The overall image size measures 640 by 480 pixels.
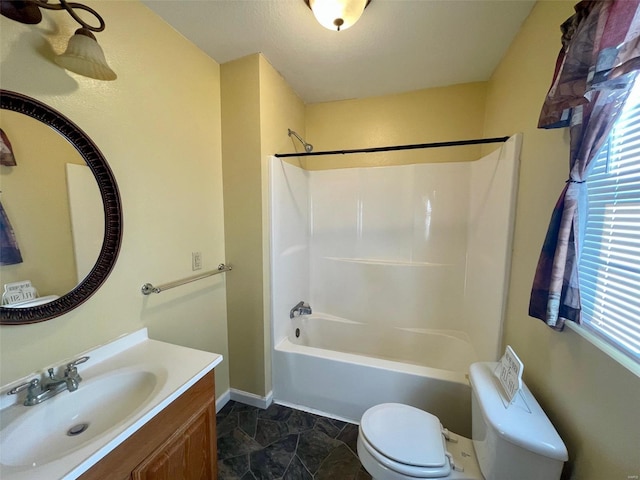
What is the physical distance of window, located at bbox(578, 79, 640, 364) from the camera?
697 millimetres

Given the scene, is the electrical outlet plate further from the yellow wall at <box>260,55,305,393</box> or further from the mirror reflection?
the mirror reflection

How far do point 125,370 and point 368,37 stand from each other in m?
2.25

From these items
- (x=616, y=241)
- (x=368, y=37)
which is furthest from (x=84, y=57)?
(x=616, y=241)

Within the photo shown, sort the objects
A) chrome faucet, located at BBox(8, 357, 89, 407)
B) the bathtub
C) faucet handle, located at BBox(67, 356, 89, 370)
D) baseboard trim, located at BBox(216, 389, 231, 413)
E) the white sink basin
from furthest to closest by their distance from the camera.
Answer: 1. baseboard trim, located at BBox(216, 389, 231, 413)
2. the bathtub
3. faucet handle, located at BBox(67, 356, 89, 370)
4. chrome faucet, located at BBox(8, 357, 89, 407)
5. the white sink basin

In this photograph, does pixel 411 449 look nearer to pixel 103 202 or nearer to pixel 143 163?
pixel 103 202

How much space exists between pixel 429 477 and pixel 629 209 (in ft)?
3.90

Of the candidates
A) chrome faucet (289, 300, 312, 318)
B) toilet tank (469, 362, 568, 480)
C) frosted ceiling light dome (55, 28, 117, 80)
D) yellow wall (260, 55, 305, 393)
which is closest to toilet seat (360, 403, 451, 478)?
toilet tank (469, 362, 568, 480)

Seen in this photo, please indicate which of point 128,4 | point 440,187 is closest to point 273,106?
point 128,4

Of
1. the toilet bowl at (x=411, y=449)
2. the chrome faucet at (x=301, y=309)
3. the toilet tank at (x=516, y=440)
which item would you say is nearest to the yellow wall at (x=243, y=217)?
the chrome faucet at (x=301, y=309)

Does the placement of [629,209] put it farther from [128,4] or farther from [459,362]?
[128,4]

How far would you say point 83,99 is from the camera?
109cm

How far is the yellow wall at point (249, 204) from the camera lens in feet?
5.84

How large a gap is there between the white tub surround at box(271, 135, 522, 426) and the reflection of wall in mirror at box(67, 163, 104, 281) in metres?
1.01

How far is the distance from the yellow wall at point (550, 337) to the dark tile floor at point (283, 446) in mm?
1071
